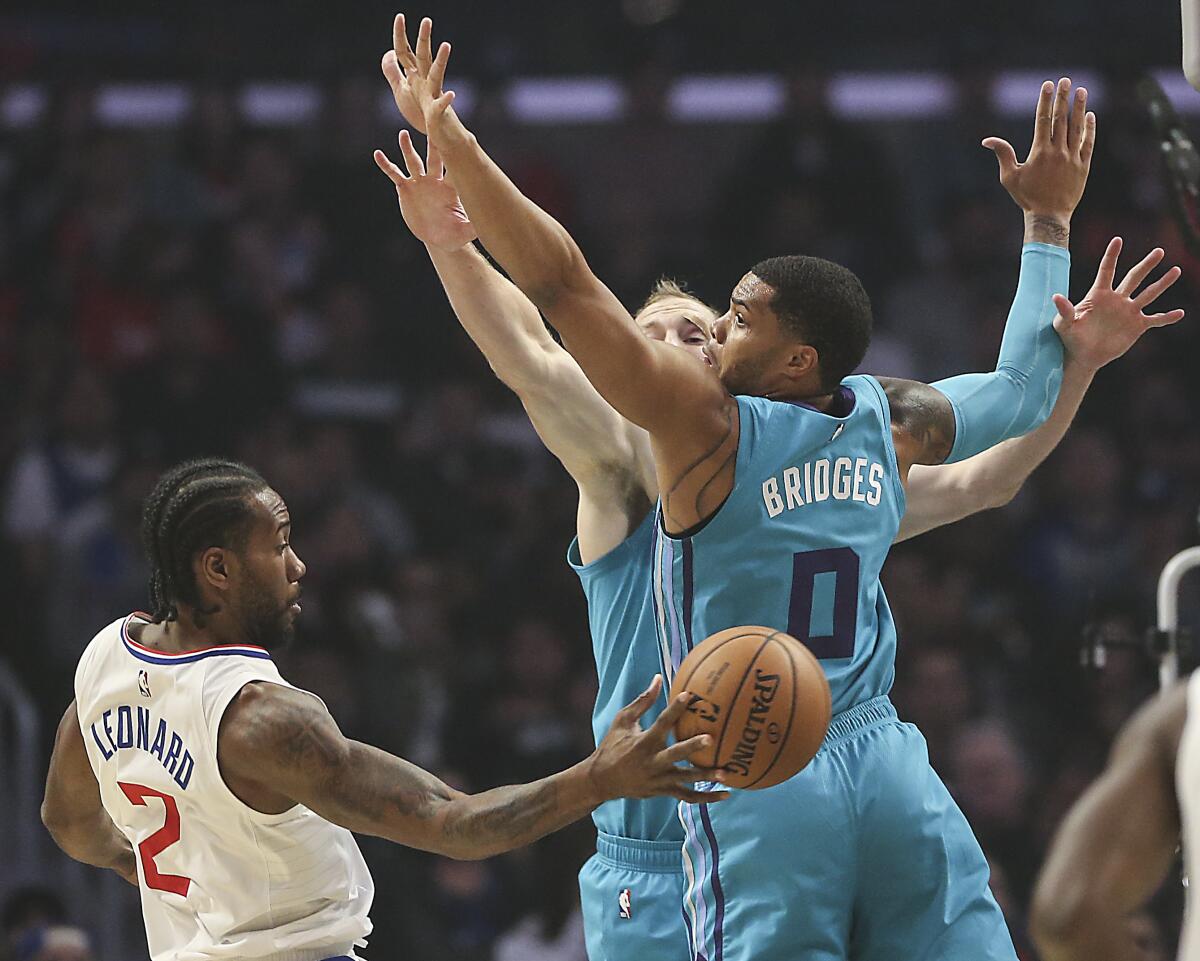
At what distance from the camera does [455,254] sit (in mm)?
4664

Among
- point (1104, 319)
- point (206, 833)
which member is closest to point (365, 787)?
point (206, 833)

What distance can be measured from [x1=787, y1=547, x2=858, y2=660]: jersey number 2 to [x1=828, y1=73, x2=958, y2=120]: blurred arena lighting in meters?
8.64

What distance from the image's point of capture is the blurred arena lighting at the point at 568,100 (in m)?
12.0

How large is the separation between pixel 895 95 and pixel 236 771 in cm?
936

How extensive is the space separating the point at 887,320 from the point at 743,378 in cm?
719

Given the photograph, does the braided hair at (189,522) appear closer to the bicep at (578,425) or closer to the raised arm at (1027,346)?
the bicep at (578,425)

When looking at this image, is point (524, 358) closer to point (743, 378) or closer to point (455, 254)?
point (455, 254)

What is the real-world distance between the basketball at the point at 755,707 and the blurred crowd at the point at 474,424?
4.31 m

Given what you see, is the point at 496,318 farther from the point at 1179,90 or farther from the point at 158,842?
the point at 1179,90

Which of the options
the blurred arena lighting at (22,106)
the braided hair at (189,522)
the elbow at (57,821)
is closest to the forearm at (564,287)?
the braided hair at (189,522)

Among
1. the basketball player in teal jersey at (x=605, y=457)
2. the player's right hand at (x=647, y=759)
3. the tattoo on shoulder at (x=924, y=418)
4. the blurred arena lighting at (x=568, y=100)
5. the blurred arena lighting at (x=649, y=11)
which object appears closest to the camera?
the player's right hand at (x=647, y=759)

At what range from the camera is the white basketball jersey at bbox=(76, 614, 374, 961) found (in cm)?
389

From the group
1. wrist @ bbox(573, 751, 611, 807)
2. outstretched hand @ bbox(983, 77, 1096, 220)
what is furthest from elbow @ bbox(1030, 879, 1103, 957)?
outstretched hand @ bbox(983, 77, 1096, 220)

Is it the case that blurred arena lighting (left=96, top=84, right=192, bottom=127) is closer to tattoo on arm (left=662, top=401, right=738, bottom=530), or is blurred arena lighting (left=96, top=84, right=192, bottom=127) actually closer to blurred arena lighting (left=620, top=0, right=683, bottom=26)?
blurred arena lighting (left=620, top=0, right=683, bottom=26)
